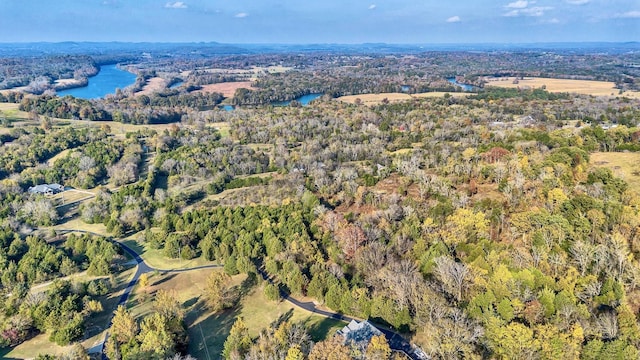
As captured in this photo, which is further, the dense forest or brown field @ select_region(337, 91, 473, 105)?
brown field @ select_region(337, 91, 473, 105)

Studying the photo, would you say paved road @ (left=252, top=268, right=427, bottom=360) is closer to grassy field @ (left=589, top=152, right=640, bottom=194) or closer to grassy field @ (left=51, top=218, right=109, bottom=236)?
grassy field @ (left=51, top=218, right=109, bottom=236)

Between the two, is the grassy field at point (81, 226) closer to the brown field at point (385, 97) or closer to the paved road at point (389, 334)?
the paved road at point (389, 334)

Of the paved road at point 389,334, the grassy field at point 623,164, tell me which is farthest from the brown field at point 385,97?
the paved road at point 389,334

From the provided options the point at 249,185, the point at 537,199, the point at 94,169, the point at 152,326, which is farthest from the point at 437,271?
the point at 94,169

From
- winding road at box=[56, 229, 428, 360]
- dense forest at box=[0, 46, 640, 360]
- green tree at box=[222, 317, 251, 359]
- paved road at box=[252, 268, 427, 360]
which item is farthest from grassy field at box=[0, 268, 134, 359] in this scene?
paved road at box=[252, 268, 427, 360]

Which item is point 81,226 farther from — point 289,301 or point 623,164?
point 623,164

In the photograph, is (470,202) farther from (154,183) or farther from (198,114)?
(198,114)

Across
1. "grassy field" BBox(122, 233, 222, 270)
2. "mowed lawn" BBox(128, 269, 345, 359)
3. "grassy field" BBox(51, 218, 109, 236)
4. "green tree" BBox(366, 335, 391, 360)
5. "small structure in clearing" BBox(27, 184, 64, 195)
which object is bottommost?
"grassy field" BBox(51, 218, 109, 236)

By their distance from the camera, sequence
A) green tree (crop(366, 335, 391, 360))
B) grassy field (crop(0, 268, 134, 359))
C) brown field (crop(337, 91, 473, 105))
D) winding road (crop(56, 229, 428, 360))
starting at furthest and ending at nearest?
brown field (crop(337, 91, 473, 105))
grassy field (crop(0, 268, 134, 359))
winding road (crop(56, 229, 428, 360))
green tree (crop(366, 335, 391, 360))
